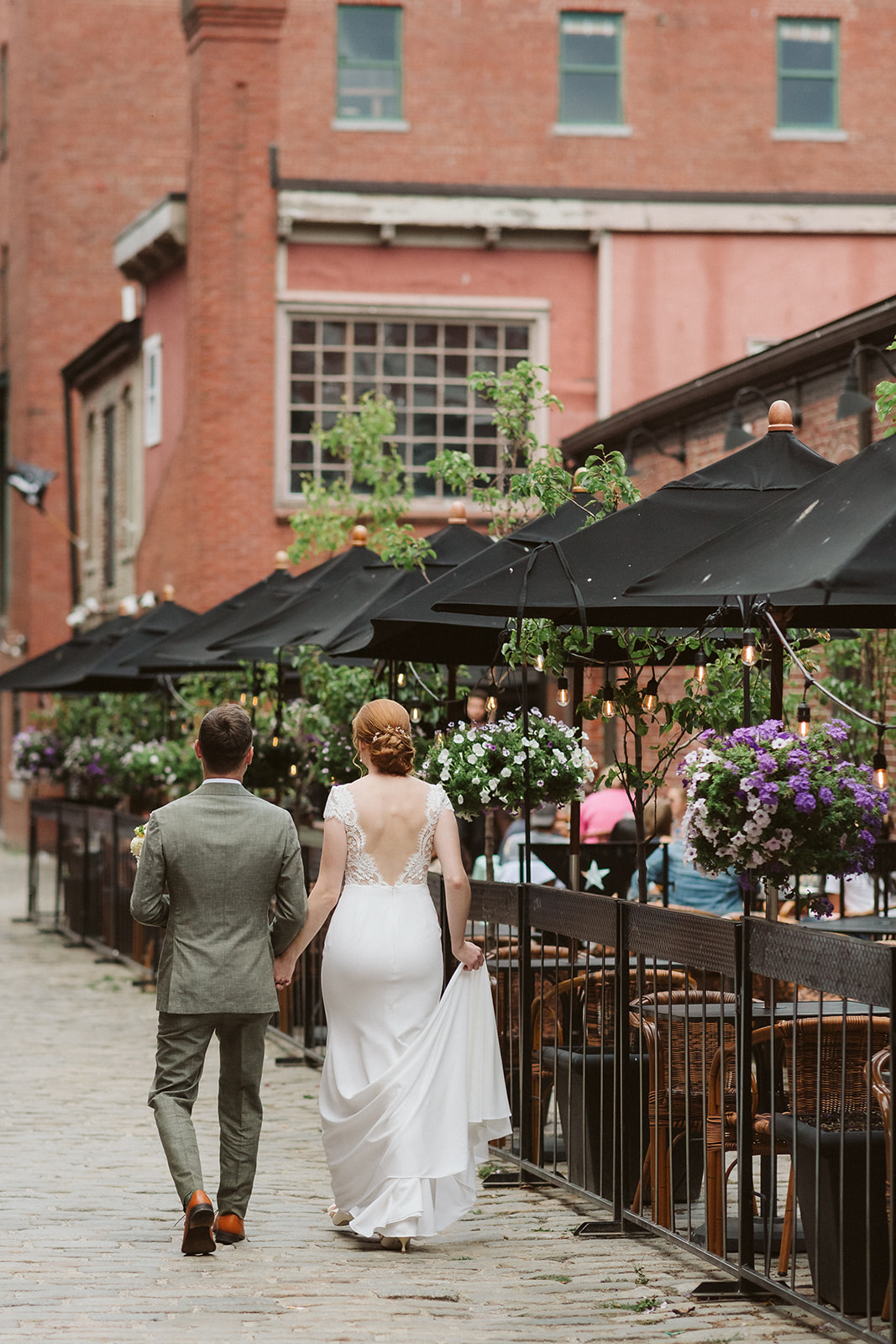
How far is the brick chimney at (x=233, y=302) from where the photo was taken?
23438mm

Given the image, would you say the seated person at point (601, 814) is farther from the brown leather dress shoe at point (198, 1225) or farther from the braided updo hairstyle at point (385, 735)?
the brown leather dress shoe at point (198, 1225)

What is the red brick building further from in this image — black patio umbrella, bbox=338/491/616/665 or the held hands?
the held hands

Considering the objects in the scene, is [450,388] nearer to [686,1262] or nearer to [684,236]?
[684,236]

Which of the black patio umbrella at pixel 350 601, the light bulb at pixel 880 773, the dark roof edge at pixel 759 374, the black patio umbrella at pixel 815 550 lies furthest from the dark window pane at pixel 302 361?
the black patio umbrella at pixel 815 550

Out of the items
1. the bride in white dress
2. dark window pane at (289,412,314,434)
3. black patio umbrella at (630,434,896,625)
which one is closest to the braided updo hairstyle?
the bride in white dress

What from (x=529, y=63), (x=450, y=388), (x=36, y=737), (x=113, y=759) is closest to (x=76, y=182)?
(x=529, y=63)

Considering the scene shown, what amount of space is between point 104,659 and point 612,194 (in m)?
9.76

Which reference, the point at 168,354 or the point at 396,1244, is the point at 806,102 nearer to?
the point at 168,354

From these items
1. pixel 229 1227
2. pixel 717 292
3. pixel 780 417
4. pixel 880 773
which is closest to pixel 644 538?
pixel 780 417

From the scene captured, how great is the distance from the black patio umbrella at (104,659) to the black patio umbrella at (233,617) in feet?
3.01

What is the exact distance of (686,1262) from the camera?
723 cm

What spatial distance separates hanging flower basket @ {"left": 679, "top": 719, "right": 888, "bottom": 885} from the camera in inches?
268

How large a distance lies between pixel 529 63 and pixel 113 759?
1446cm

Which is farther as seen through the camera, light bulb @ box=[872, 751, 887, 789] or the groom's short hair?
light bulb @ box=[872, 751, 887, 789]
